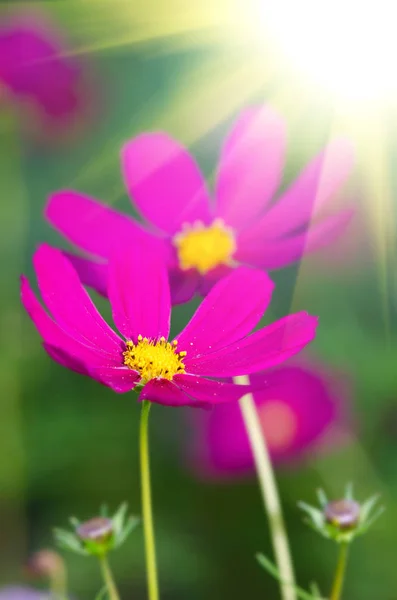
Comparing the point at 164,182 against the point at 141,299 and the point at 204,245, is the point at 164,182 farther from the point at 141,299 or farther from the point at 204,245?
the point at 141,299

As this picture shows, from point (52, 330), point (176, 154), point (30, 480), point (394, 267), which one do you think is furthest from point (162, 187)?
point (30, 480)

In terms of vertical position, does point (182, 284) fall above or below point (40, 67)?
below

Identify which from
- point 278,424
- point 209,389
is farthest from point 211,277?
point 278,424

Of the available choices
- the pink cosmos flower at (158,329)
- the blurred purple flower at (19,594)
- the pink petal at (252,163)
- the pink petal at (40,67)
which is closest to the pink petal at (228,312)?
the pink cosmos flower at (158,329)

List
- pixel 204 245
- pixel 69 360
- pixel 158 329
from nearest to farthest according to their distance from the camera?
pixel 69 360 → pixel 158 329 → pixel 204 245

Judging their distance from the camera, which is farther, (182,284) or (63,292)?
(182,284)

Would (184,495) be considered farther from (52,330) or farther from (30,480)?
(52,330)

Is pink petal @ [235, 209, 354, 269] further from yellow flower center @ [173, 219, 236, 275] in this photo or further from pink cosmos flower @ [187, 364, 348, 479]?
pink cosmos flower @ [187, 364, 348, 479]
